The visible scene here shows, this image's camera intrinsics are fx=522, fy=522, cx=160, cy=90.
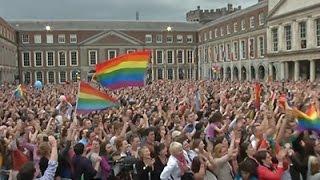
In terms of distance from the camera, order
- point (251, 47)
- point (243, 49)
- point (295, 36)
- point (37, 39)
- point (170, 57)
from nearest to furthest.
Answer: point (295, 36) < point (251, 47) < point (243, 49) < point (37, 39) < point (170, 57)

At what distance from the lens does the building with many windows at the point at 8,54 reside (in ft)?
242

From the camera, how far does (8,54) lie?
80000mm

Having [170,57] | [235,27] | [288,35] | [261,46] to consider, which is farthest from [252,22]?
[170,57]

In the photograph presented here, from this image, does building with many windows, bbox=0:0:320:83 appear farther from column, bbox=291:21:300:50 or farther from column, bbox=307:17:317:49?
column, bbox=307:17:317:49

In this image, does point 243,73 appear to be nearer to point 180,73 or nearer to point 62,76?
point 180,73

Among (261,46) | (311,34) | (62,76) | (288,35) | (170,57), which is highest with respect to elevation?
(288,35)

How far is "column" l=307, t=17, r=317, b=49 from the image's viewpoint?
50.8m

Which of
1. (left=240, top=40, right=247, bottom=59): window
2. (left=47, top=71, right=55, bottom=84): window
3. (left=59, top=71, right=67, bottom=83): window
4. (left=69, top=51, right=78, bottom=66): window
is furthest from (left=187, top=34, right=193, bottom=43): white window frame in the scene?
(left=47, top=71, right=55, bottom=84): window

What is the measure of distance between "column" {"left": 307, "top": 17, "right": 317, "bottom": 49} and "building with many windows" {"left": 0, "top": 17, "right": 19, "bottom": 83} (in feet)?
136

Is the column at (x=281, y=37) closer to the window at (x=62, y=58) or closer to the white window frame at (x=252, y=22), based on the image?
the white window frame at (x=252, y=22)

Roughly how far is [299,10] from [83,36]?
158 ft

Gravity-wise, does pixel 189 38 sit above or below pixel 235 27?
below

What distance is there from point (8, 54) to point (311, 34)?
47.8 metres

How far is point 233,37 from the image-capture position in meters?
74.4
